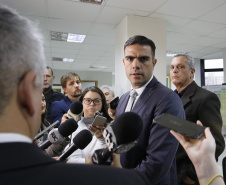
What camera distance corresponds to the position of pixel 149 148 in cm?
98

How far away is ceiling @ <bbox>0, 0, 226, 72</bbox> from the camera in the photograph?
2955mm

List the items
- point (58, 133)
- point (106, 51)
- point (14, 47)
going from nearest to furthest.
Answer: point (14, 47) → point (58, 133) → point (106, 51)

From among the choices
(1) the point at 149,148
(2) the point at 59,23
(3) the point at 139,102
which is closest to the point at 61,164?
(1) the point at 149,148

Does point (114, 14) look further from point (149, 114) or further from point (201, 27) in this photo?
point (149, 114)

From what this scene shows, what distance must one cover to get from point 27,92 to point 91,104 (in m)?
1.29

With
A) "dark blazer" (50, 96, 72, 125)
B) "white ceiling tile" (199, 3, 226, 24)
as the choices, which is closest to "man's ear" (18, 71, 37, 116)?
"dark blazer" (50, 96, 72, 125)

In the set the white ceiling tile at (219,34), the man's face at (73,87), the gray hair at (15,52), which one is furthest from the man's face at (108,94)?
the white ceiling tile at (219,34)

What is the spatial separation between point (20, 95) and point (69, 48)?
17.3ft

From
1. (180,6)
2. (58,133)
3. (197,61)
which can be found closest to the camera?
(58,133)

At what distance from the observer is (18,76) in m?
0.39

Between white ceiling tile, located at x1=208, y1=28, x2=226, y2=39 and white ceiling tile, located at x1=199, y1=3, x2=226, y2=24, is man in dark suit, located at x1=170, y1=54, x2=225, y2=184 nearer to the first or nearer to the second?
white ceiling tile, located at x1=199, y1=3, x2=226, y2=24

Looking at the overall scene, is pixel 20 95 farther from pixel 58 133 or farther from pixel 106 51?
pixel 106 51

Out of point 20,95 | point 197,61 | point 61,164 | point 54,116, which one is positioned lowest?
point 54,116

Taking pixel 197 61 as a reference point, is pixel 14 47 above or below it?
below
